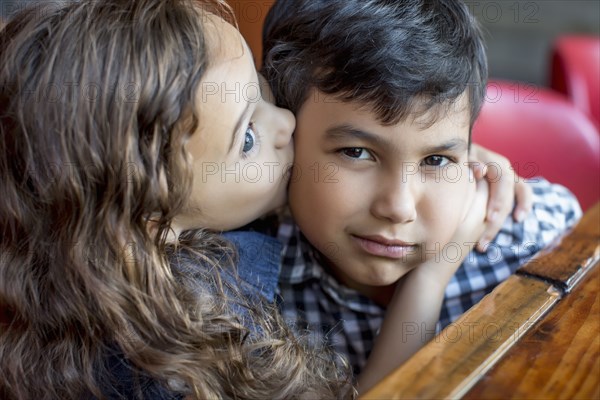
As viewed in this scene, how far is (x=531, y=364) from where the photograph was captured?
2.44ft

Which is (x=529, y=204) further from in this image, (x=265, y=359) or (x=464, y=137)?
(x=265, y=359)

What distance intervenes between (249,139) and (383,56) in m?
0.23

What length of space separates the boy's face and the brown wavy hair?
0.78 feet

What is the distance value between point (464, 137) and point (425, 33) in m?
0.17

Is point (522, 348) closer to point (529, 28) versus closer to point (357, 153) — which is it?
point (357, 153)

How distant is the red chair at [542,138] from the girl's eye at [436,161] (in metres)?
0.51

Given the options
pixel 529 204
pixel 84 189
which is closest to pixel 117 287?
pixel 84 189

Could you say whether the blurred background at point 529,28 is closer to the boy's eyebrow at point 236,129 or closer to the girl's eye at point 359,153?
the girl's eye at point 359,153

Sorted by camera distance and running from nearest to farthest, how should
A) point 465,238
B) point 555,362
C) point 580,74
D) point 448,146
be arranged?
point 555,362, point 448,146, point 465,238, point 580,74

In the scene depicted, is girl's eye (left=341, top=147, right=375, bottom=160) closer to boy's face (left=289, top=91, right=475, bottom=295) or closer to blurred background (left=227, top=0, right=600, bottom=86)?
boy's face (left=289, top=91, right=475, bottom=295)

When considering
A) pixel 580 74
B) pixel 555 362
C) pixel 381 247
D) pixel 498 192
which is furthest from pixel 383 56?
pixel 580 74

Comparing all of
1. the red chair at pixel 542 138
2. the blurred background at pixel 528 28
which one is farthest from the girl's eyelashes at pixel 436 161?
the blurred background at pixel 528 28

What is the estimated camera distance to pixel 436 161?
1132mm

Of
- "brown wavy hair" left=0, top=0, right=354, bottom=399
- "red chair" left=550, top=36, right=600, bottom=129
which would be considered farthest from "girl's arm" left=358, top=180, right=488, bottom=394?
"red chair" left=550, top=36, right=600, bottom=129
